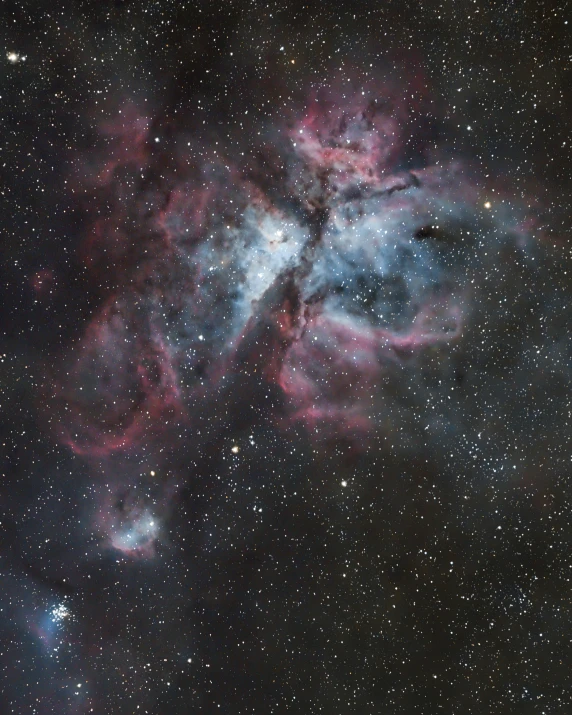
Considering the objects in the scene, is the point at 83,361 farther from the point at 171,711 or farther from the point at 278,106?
the point at 171,711

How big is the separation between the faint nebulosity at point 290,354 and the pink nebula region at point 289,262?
24 mm

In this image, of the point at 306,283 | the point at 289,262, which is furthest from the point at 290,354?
the point at 289,262

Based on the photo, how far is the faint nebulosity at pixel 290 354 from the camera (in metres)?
4.06

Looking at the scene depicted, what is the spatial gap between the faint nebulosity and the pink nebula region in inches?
0.9

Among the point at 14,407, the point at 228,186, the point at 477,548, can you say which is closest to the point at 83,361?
the point at 14,407

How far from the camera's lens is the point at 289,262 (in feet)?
14.6

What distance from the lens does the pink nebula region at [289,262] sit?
414cm

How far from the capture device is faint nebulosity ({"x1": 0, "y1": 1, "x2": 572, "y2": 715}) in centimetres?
406

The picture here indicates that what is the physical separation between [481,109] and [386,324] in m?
1.90

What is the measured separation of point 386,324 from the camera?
172 inches

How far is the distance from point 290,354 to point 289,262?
85 centimetres

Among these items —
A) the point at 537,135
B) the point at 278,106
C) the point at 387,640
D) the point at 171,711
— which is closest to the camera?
the point at 537,135

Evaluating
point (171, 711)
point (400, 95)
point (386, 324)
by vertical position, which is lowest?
point (171, 711)

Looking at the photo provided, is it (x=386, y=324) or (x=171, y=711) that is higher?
(x=386, y=324)
